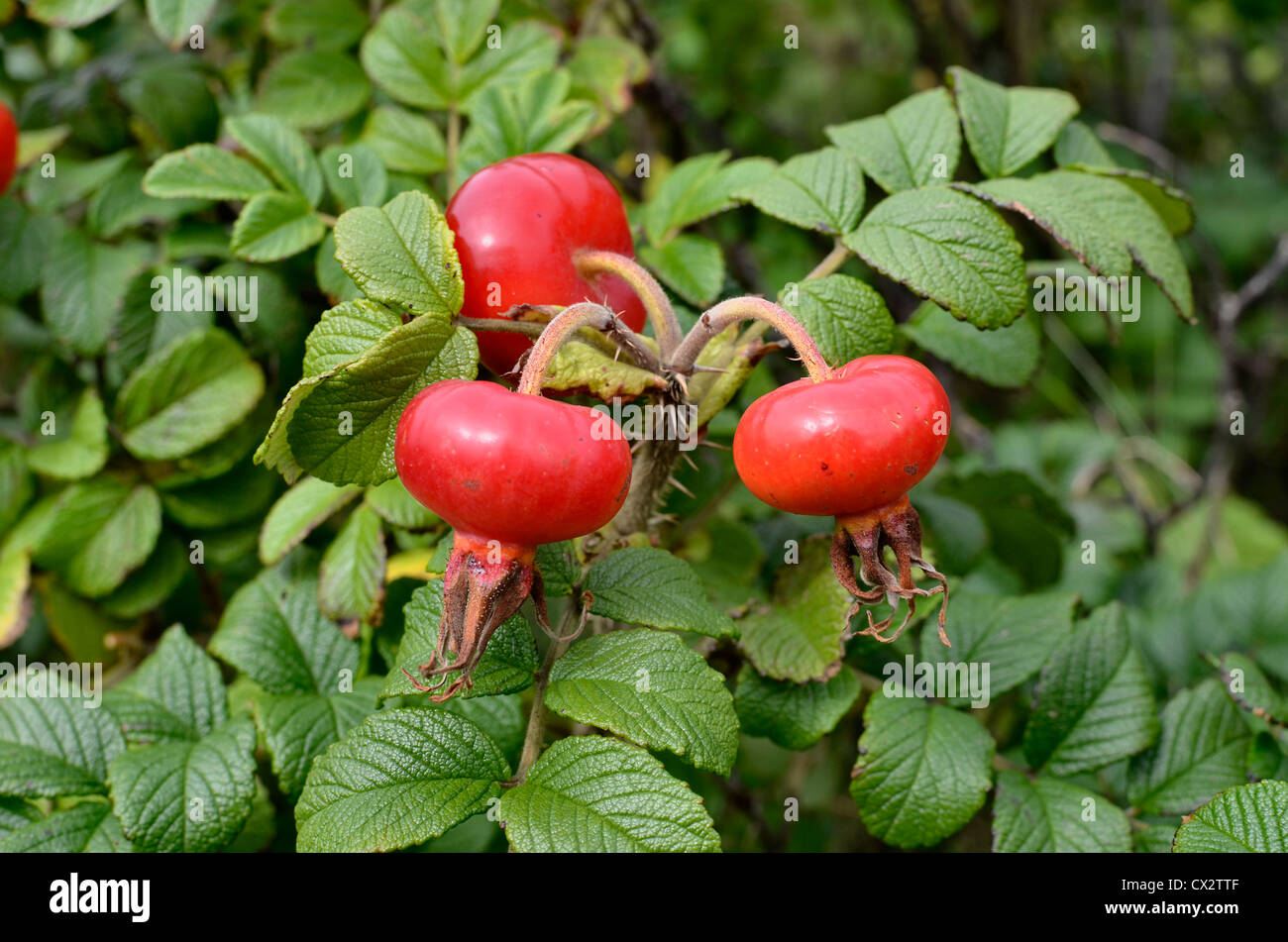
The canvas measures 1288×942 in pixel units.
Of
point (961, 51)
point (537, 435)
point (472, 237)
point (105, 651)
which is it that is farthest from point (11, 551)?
point (961, 51)

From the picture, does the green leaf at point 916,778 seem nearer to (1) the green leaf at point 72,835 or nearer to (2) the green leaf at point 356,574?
(2) the green leaf at point 356,574

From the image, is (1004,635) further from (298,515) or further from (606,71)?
(606,71)

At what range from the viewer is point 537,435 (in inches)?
35.0

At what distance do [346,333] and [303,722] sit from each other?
51 centimetres

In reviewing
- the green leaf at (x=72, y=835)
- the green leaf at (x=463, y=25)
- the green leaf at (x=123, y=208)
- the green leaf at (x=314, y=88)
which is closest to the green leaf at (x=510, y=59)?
the green leaf at (x=463, y=25)

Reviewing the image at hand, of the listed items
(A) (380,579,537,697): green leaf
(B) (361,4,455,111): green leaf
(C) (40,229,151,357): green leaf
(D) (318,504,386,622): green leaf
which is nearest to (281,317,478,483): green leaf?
(A) (380,579,537,697): green leaf

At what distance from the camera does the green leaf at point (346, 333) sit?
3.51 ft

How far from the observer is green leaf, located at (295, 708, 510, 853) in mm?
1003

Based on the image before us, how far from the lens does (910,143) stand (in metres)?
1.44

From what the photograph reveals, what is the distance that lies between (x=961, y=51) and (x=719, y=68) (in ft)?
2.61

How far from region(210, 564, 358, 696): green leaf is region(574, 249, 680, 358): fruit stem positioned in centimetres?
64

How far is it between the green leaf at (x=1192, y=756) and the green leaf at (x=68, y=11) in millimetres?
2017

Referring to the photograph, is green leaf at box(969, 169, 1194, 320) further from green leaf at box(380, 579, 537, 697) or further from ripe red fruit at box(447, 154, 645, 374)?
green leaf at box(380, 579, 537, 697)

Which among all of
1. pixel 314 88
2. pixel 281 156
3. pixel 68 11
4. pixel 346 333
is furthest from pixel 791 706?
pixel 68 11
